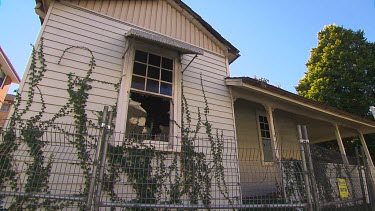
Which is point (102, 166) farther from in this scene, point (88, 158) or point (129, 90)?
point (129, 90)

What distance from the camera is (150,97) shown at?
5832mm

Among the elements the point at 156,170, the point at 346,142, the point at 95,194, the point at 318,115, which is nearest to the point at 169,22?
the point at 156,170

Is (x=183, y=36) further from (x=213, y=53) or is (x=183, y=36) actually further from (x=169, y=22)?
(x=213, y=53)

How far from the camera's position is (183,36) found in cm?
718

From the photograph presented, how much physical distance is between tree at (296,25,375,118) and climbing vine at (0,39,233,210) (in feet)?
51.8

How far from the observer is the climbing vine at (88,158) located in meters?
3.96

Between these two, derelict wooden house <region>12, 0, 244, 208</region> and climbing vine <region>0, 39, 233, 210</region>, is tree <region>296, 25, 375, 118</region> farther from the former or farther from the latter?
climbing vine <region>0, 39, 233, 210</region>

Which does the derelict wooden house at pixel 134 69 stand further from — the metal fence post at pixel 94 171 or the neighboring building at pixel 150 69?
the metal fence post at pixel 94 171

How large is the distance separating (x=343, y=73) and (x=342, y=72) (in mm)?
157

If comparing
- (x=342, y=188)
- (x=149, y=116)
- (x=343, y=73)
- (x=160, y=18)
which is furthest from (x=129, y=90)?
(x=343, y=73)

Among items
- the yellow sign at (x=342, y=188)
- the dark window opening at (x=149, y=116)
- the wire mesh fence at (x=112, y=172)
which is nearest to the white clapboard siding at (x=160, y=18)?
the dark window opening at (x=149, y=116)

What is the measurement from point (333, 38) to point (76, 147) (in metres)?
22.1

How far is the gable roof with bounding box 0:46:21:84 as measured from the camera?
13.6 m

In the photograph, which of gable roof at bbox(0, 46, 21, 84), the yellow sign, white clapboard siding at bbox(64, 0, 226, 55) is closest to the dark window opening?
white clapboard siding at bbox(64, 0, 226, 55)
